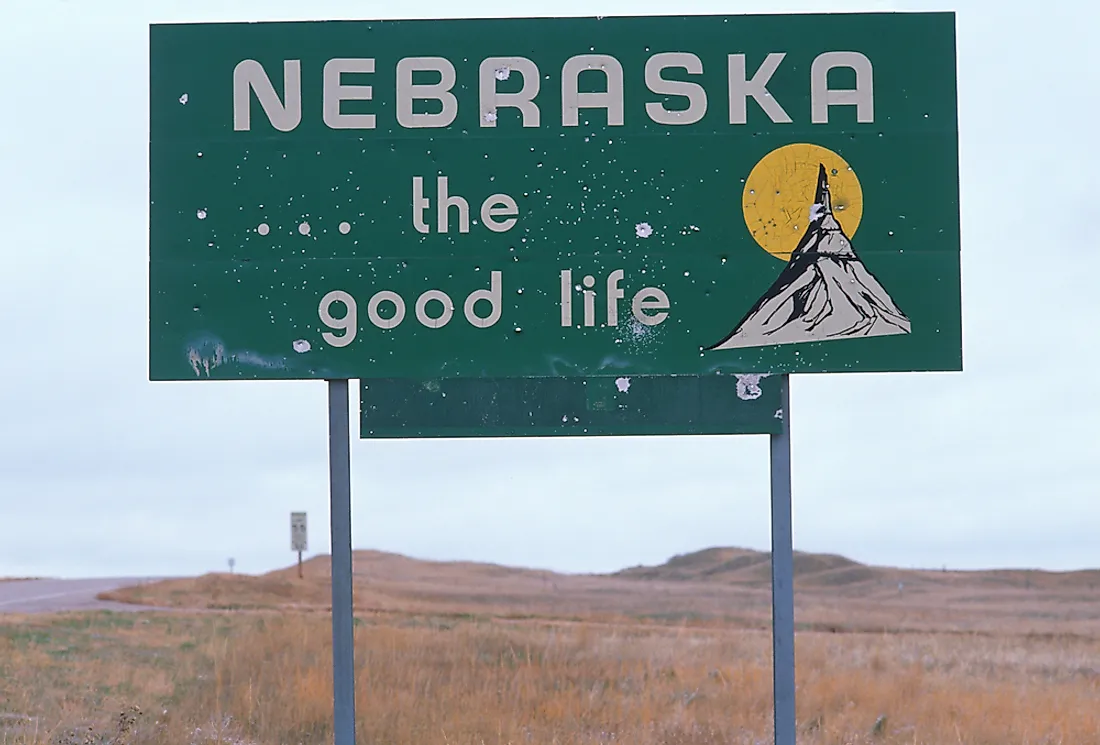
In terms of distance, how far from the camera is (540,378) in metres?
7.24

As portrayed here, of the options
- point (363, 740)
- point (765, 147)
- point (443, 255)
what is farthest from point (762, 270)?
point (363, 740)

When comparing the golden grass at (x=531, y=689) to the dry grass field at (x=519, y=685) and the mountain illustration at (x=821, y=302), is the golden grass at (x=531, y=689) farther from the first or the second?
the mountain illustration at (x=821, y=302)

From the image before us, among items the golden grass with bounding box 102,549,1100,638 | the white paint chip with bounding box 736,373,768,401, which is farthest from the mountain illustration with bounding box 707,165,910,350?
the golden grass with bounding box 102,549,1100,638

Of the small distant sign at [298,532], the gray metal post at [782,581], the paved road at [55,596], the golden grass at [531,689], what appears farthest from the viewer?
the small distant sign at [298,532]

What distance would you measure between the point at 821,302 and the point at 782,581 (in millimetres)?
1573

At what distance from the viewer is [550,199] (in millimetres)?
7238

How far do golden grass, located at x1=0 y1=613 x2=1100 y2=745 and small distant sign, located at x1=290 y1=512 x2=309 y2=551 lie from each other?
63.2 feet

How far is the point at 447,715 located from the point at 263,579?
107ft

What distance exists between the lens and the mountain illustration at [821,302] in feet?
23.6

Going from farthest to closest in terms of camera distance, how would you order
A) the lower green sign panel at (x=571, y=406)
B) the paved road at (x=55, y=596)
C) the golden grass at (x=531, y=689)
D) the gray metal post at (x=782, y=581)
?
the paved road at (x=55, y=596), the golden grass at (x=531, y=689), the lower green sign panel at (x=571, y=406), the gray metal post at (x=782, y=581)

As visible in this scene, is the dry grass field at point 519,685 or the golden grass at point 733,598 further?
the golden grass at point 733,598

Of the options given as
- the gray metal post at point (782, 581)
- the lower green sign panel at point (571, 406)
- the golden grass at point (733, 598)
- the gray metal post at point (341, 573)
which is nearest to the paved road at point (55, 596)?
the golden grass at point (733, 598)

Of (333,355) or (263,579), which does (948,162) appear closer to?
(333,355)

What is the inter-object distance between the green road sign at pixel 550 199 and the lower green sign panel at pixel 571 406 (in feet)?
0.31
